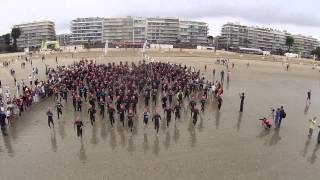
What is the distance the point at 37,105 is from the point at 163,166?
1386cm

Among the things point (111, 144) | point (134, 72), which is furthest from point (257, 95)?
point (111, 144)

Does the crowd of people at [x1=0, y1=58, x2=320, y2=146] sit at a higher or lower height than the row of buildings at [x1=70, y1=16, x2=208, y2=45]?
lower

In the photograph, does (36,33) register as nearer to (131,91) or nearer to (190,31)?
(190,31)

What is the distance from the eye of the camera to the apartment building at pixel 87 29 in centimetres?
16512

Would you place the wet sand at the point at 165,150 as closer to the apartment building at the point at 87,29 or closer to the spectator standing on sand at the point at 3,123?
the spectator standing on sand at the point at 3,123

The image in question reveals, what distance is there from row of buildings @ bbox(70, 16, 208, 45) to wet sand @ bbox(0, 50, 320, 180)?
459 feet

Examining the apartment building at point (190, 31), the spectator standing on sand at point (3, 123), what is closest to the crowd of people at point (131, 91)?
the spectator standing on sand at point (3, 123)

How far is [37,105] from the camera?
24734 mm

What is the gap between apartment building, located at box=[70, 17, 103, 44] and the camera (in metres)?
165

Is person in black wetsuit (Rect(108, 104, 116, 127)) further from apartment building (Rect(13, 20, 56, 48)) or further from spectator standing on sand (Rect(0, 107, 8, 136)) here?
apartment building (Rect(13, 20, 56, 48))

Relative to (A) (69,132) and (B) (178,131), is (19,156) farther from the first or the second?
(B) (178,131)

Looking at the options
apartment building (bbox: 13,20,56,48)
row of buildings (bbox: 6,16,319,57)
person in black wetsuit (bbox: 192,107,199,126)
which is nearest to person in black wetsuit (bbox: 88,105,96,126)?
person in black wetsuit (bbox: 192,107,199,126)

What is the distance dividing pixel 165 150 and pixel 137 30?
149 metres

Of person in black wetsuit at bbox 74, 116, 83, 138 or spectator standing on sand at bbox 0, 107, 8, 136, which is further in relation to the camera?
spectator standing on sand at bbox 0, 107, 8, 136
